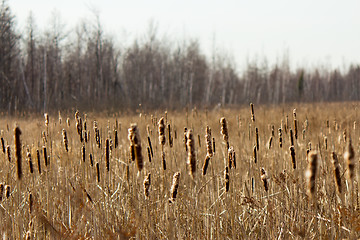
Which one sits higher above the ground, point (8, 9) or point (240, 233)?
point (8, 9)

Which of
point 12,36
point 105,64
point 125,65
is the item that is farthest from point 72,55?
point 12,36

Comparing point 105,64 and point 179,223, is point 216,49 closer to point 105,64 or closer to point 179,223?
point 105,64

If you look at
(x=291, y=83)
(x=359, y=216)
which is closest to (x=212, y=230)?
(x=359, y=216)

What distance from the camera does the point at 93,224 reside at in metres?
1.78

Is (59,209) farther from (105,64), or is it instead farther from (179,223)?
(105,64)

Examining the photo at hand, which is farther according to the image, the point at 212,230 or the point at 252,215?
the point at 252,215

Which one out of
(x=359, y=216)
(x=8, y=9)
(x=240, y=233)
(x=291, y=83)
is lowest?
(x=240, y=233)

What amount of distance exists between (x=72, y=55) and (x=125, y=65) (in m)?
6.23

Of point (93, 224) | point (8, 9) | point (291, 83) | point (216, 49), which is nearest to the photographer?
point (93, 224)

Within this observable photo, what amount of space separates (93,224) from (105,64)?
1218 inches

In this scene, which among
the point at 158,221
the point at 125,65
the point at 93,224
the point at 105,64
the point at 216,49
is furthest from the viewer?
the point at 125,65

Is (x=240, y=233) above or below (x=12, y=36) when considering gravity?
below

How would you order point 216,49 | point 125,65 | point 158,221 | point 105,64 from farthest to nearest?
point 125,65 < point 105,64 < point 216,49 < point 158,221

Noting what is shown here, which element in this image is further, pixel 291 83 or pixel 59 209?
pixel 291 83
